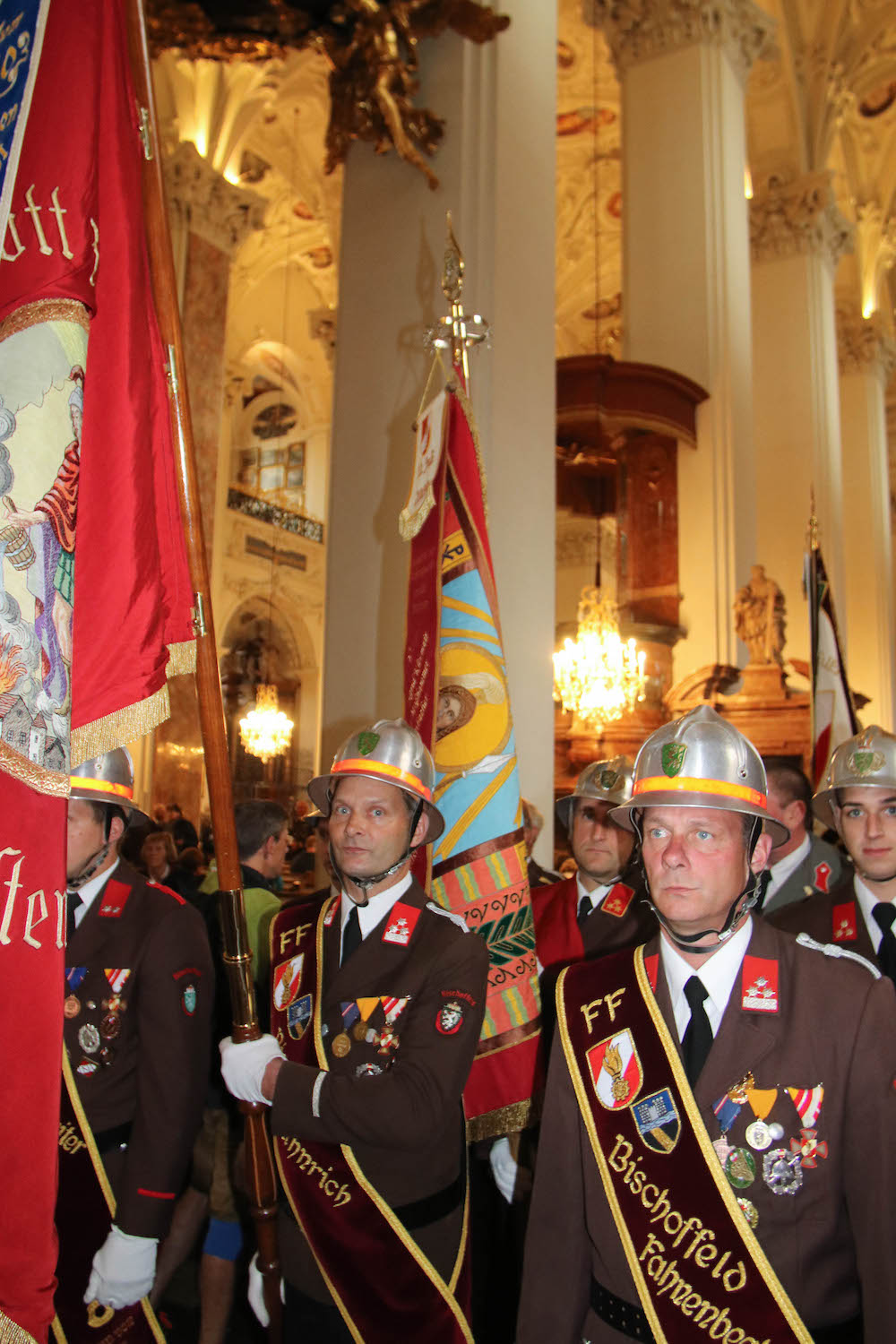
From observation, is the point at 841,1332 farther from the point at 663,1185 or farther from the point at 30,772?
the point at 30,772

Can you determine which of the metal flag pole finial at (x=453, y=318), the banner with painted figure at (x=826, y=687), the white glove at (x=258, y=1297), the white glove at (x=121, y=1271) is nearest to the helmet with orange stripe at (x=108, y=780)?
the white glove at (x=121, y=1271)

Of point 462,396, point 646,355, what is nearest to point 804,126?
point 646,355

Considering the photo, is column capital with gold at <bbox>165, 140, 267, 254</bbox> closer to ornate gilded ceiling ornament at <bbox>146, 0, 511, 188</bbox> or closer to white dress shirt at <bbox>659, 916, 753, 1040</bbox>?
ornate gilded ceiling ornament at <bbox>146, 0, 511, 188</bbox>

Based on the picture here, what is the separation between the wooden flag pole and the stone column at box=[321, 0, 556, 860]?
396cm

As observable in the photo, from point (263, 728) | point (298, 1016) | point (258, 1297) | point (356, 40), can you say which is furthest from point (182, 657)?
point (263, 728)

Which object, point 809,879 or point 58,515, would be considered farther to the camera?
point 809,879

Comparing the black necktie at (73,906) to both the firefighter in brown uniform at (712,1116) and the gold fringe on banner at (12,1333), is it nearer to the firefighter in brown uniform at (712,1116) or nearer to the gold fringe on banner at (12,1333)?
the gold fringe on banner at (12,1333)

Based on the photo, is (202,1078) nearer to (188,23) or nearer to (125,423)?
(125,423)

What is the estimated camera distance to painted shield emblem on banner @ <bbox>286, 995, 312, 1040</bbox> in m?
2.44

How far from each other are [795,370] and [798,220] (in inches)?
94.8

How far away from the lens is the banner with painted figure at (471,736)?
3.32m

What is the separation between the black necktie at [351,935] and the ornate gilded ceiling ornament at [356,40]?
533 centimetres

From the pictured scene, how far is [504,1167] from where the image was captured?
3430 mm

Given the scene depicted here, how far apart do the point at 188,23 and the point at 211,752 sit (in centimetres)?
662
